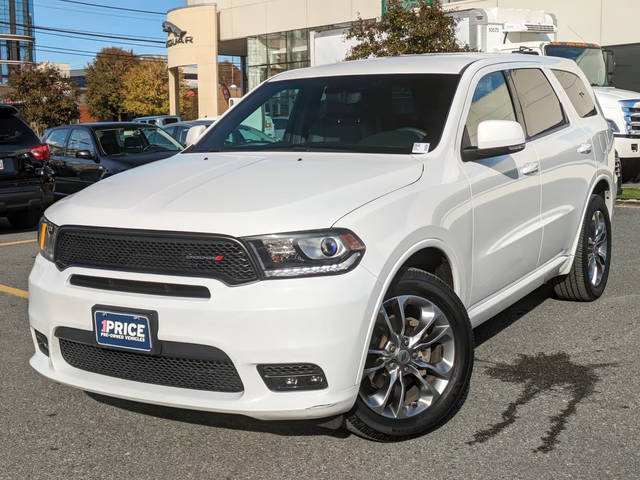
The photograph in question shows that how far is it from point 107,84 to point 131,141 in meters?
59.9

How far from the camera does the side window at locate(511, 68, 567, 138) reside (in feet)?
17.4

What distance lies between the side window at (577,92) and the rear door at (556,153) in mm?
128

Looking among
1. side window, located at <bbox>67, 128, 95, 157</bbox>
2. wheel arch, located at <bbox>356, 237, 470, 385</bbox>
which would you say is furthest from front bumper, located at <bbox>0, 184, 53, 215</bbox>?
wheel arch, located at <bbox>356, 237, 470, 385</bbox>

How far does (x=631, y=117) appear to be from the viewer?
13.5 metres

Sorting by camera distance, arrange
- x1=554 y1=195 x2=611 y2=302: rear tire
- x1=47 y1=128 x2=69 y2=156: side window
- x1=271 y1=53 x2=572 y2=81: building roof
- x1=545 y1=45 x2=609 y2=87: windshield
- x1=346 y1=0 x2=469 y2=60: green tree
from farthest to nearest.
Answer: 1. x1=346 y1=0 x2=469 y2=60: green tree
2. x1=545 y1=45 x2=609 y2=87: windshield
3. x1=47 y1=128 x2=69 y2=156: side window
4. x1=554 y1=195 x2=611 y2=302: rear tire
5. x1=271 y1=53 x2=572 y2=81: building roof

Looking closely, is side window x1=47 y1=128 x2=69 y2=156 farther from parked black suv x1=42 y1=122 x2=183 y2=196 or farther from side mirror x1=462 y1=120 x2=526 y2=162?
side mirror x1=462 y1=120 x2=526 y2=162

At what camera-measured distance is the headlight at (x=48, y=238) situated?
12.9 ft

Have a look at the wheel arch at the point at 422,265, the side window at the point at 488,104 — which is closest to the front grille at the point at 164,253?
the wheel arch at the point at 422,265

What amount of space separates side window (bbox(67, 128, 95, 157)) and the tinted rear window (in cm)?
195

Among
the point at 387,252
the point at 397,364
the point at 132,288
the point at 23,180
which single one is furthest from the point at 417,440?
the point at 23,180

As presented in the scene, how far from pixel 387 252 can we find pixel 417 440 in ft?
3.04

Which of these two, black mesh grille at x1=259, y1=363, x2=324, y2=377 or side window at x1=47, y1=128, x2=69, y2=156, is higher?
→ side window at x1=47, y1=128, x2=69, y2=156

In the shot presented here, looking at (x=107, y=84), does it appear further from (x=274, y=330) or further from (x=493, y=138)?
(x=274, y=330)

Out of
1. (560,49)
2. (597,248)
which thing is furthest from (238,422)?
(560,49)
